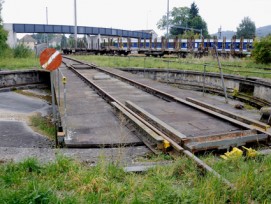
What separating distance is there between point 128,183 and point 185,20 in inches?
4527

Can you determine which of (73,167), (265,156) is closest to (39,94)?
(73,167)

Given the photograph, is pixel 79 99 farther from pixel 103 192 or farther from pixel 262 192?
pixel 262 192

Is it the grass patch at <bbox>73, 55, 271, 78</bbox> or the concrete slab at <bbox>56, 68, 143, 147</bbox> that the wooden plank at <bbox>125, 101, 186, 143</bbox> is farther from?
the grass patch at <bbox>73, 55, 271, 78</bbox>

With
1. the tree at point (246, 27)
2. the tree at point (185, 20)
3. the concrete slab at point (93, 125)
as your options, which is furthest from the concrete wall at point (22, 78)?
the tree at point (246, 27)

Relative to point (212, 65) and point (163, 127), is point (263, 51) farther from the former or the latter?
point (163, 127)

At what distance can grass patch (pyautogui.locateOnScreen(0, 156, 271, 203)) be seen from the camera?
307 centimetres

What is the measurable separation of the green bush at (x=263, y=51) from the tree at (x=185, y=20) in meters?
81.9

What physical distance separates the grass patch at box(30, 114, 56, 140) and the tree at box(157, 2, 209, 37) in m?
95.3

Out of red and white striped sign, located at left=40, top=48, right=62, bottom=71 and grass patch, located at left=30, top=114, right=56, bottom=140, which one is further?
grass patch, located at left=30, top=114, right=56, bottom=140

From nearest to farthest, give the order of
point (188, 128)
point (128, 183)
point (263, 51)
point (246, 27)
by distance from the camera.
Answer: point (128, 183)
point (188, 128)
point (263, 51)
point (246, 27)

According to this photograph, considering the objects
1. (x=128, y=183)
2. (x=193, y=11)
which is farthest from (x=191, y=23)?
(x=128, y=183)

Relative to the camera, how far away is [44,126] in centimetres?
852

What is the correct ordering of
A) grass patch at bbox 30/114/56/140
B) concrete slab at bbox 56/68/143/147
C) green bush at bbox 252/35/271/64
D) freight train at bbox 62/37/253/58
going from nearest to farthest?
concrete slab at bbox 56/68/143/147, grass patch at bbox 30/114/56/140, green bush at bbox 252/35/271/64, freight train at bbox 62/37/253/58

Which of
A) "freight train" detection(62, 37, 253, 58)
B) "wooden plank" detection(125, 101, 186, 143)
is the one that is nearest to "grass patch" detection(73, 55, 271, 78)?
"freight train" detection(62, 37, 253, 58)
